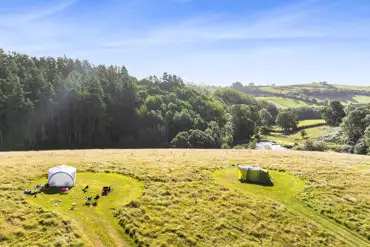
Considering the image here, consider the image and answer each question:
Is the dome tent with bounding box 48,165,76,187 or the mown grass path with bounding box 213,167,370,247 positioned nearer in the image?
the mown grass path with bounding box 213,167,370,247

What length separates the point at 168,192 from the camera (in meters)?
33.6

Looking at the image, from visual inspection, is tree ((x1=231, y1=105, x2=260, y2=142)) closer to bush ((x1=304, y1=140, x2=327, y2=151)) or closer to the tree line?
the tree line

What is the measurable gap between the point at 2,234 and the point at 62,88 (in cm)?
8172

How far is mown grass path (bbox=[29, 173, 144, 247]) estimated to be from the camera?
24094 millimetres

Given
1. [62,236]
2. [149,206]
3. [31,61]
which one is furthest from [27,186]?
[31,61]

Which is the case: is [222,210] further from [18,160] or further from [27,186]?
[18,160]

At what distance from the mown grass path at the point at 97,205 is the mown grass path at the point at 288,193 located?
524 inches

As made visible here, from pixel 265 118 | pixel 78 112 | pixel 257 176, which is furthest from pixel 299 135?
pixel 257 176

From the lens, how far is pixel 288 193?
35656 mm

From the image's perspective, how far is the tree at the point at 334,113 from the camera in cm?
16112

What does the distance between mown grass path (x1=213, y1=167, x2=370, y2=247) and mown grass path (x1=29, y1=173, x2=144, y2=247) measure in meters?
13.3

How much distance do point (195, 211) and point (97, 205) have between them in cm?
1080

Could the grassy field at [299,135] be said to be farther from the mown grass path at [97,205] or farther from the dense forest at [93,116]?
the mown grass path at [97,205]

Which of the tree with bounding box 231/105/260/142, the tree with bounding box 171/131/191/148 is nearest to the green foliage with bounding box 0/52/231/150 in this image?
the tree with bounding box 171/131/191/148
